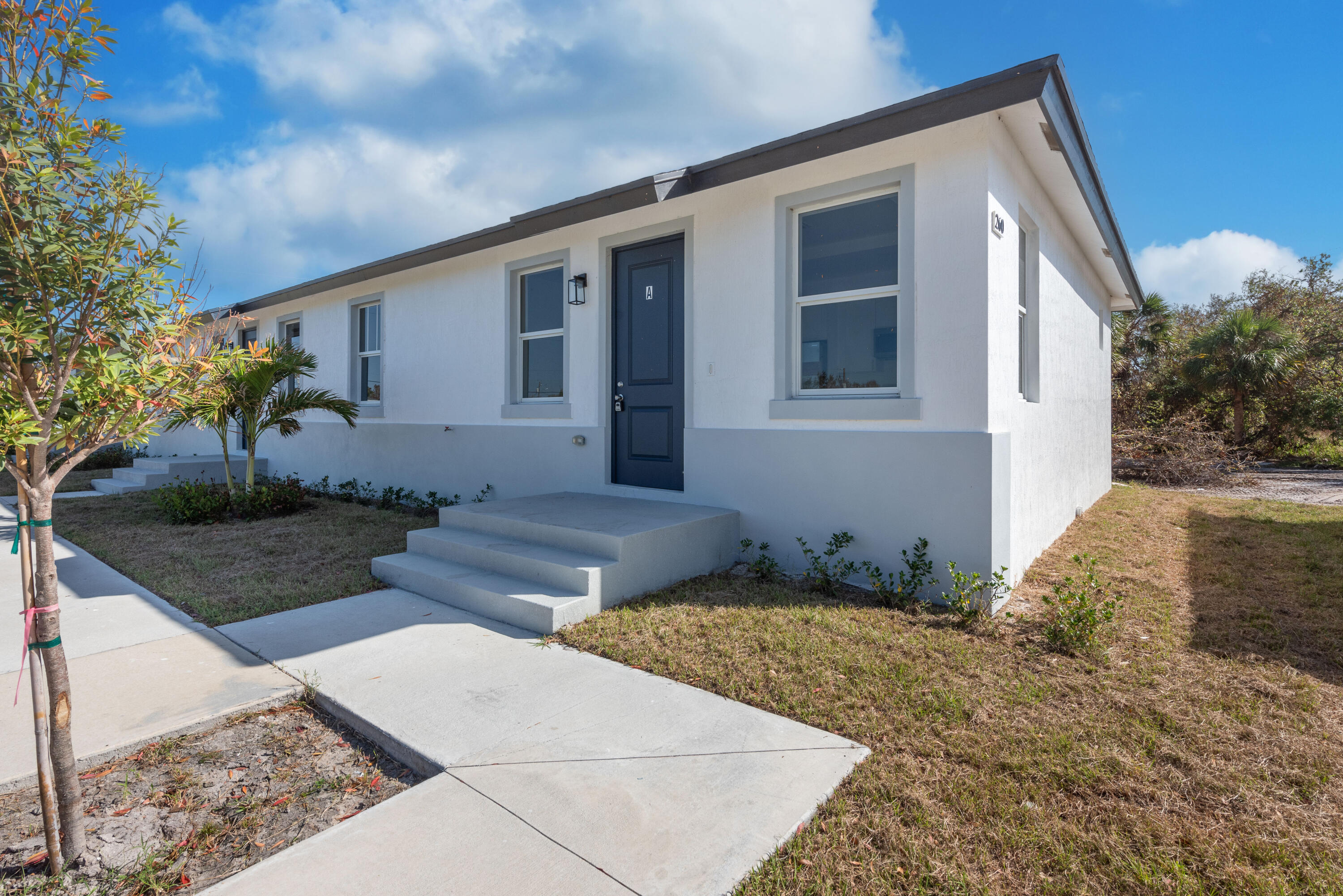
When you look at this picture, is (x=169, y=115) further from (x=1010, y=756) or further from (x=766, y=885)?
(x=1010, y=756)

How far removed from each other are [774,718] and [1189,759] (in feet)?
5.03

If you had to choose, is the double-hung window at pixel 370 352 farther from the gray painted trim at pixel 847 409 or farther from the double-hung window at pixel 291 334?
the gray painted trim at pixel 847 409

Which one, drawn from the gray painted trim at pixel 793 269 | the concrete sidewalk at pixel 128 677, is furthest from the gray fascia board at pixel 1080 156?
the concrete sidewalk at pixel 128 677

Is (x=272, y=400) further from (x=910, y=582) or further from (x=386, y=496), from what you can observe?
(x=910, y=582)

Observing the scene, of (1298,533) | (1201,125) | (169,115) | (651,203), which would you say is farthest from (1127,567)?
(1201,125)

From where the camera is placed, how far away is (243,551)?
6012 millimetres

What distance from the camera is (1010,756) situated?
94.3 inches

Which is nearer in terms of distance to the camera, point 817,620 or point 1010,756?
point 1010,756

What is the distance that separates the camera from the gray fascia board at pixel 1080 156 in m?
4.13

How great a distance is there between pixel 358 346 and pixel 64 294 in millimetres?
8701

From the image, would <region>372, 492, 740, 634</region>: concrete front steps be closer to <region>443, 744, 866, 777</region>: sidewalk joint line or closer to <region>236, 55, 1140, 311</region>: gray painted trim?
<region>443, 744, 866, 777</region>: sidewalk joint line

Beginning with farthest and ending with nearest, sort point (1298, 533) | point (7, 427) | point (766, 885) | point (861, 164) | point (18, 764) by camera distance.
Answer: point (1298, 533), point (861, 164), point (18, 764), point (766, 885), point (7, 427)

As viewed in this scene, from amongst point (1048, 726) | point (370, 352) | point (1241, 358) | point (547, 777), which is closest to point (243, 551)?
point (370, 352)

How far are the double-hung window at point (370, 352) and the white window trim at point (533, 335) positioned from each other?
303 centimetres
